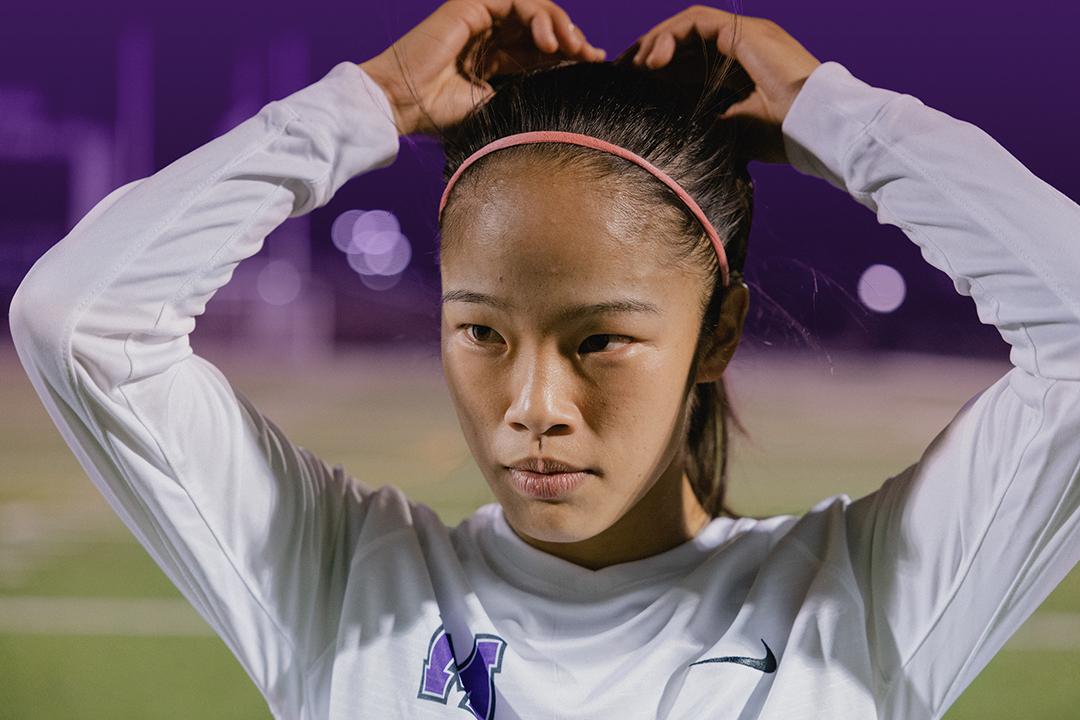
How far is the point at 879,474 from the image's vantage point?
17.3ft

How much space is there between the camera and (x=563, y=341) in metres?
1.10

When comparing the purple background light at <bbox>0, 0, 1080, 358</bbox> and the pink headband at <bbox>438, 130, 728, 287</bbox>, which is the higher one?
the purple background light at <bbox>0, 0, 1080, 358</bbox>

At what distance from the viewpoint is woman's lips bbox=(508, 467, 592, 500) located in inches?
43.8

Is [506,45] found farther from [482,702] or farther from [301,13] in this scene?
[301,13]

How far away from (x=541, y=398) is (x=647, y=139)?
0.94 feet

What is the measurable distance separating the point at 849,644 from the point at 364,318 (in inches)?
397

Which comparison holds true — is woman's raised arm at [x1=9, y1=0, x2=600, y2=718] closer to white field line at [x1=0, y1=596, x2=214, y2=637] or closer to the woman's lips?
the woman's lips

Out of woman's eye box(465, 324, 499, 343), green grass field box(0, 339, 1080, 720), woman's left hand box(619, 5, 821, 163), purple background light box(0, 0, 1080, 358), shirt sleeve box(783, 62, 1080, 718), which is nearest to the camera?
shirt sleeve box(783, 62, 1080, 718)

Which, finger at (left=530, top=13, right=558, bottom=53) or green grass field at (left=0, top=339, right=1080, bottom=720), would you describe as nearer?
finger at (left=530, top=13, right=558, bottom=53)

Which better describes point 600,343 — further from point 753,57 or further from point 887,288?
point 887,288

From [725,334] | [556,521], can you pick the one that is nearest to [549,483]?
[556,521]

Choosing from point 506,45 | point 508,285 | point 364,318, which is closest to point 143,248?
point 508,285

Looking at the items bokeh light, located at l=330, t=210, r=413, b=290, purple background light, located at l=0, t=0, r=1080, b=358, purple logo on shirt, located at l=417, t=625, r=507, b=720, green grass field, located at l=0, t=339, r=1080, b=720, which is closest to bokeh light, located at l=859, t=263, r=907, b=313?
purple background light, located at l=0, t=0, r=1080, b=358

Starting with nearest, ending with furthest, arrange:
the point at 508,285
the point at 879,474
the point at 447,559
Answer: the point at 508,285 → the point at 447,559 → the point at 879,474
